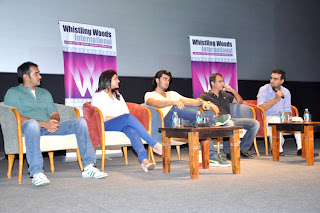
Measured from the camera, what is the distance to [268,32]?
7625 millimetres

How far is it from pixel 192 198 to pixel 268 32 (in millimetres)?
5908

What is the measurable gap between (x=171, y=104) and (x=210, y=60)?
2.45 meters

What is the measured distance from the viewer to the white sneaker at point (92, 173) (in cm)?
340

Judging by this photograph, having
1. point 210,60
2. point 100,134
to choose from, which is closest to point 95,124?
point 100,134

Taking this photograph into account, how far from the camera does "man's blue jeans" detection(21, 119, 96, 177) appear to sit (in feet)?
10.5

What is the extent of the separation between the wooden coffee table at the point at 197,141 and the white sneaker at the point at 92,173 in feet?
2.15

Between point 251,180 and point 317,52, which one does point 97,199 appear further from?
point 317,52

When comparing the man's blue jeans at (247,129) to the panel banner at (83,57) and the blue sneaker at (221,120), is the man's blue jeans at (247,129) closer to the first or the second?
the blue sneaker at (221,120)

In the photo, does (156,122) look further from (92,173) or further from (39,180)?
(39,180)

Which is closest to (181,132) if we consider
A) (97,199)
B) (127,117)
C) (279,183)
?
(127,117)

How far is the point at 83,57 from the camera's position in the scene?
16.8ft

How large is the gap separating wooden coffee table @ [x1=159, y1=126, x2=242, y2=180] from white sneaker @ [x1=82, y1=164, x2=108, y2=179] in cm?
66

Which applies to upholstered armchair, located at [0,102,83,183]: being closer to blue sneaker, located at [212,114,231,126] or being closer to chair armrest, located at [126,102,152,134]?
chair armrest, located at [126,102,152,134]

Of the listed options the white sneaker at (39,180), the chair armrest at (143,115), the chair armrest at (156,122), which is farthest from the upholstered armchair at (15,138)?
the chair armrest at (156,122)
